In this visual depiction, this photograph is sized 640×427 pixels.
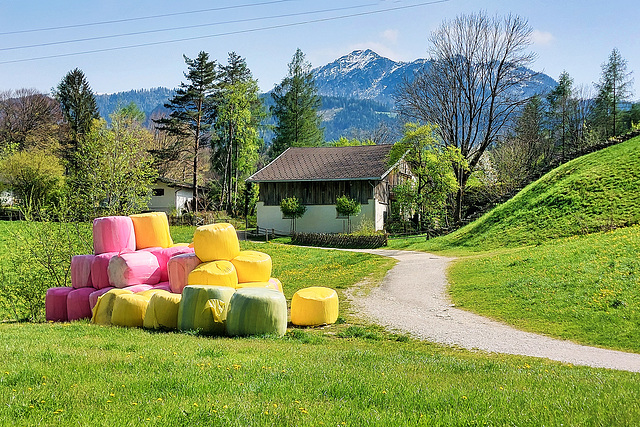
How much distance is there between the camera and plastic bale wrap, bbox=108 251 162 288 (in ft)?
42.4

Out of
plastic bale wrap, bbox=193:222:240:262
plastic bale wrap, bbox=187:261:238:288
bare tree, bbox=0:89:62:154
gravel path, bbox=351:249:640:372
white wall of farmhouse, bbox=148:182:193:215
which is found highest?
bare tree, bbox=0:89:62:154

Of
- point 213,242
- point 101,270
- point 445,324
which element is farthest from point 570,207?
point 101,270

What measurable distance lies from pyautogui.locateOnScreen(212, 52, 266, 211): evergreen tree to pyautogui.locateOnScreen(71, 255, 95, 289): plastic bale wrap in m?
45.9

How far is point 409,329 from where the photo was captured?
499 inches

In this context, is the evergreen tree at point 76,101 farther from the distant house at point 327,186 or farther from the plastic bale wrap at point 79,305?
the plastic bale wrap at point 79,305

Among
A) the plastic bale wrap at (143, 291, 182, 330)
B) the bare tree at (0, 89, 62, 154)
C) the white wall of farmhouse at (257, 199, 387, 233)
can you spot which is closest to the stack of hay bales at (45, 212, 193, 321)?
the plastic bale wrap at (143, 291, 182, 330)

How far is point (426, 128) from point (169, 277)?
31.0 m

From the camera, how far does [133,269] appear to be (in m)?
13.0

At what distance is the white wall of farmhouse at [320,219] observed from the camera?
45.5 meters

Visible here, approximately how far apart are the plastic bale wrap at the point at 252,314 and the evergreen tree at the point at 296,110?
5849 cm

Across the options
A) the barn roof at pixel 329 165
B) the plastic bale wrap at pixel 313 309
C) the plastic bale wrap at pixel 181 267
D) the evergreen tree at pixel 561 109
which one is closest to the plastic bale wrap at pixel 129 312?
the plastic bale wrap at pixel 181 267

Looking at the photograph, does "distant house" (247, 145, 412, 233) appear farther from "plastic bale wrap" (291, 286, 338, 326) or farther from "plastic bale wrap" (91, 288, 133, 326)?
"plastic bale wrap" (91, 288, 133, 326)

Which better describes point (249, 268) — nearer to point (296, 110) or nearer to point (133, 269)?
point (133, 269)

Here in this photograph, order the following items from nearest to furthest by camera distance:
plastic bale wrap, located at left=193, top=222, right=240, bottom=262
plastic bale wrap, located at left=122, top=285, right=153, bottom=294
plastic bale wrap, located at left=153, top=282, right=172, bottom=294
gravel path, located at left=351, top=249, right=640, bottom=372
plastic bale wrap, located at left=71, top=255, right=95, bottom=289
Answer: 1. gravel path, located at left=351, top=249, right=640, bottom=372
2. plastic bale wrap, located at left=193, top=222, right=240, bottom=262
3. plastic bale wrap, located at left=122, top=285, right=153, bottom=294
4. plastic bale wrap, located at left=153, top=282, right=172, bottom=294
5. plastic bale wrap, located at left=71, top=255, right=95, bottom=289
